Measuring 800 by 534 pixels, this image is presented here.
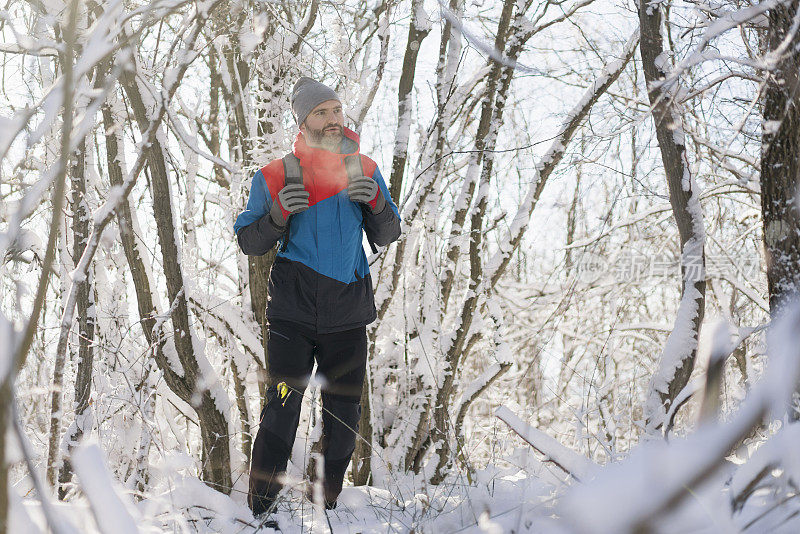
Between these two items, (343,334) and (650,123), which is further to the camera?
(650,123)

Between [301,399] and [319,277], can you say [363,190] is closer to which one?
[319,277]

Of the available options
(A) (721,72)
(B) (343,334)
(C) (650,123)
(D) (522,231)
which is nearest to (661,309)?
(D) (522,231)

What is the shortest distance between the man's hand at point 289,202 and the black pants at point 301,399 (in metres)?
0.41

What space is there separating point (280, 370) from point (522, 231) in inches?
101

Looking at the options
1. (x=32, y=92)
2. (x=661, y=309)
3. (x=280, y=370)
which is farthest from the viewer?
(x=661, y=309)

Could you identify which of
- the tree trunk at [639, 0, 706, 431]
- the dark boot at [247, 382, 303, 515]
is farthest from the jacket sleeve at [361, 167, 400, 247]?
the tree trunk at [639, 0, 706, 431]

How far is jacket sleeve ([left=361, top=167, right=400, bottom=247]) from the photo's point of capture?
8.14ft

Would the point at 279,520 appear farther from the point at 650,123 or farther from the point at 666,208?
the point at 666,208

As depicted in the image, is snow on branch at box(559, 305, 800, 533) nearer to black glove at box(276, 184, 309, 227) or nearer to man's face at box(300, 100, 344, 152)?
black glove at box(276, 184, 309, 227)

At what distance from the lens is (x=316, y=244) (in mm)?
2410

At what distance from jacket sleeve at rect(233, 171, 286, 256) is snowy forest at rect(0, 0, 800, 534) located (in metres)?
0.51

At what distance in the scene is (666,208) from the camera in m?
5.46

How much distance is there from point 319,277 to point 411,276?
2822mm

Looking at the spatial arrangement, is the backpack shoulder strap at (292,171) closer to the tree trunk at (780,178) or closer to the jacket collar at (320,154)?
the jacket collar at (320,154)
